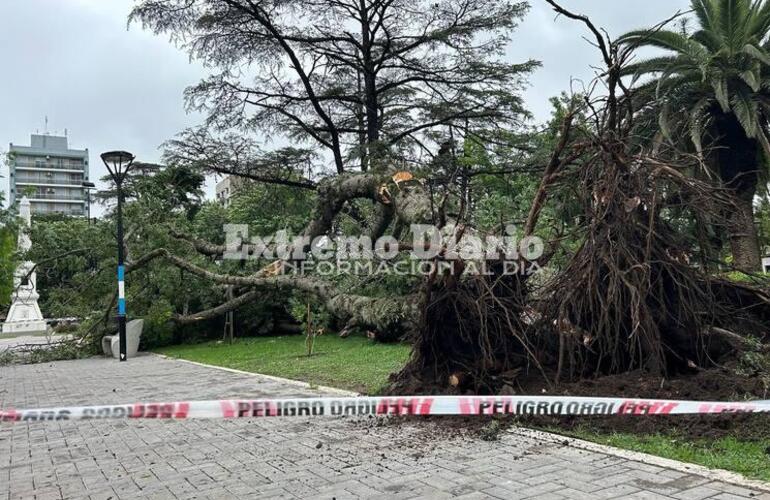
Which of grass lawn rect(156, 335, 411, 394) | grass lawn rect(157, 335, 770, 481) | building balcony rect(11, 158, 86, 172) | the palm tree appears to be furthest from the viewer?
building balcony rect(11, 158, 86, 172)

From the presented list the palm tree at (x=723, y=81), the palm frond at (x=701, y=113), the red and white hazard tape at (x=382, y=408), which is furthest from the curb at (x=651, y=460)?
the palm frond at (x=701, y=113)

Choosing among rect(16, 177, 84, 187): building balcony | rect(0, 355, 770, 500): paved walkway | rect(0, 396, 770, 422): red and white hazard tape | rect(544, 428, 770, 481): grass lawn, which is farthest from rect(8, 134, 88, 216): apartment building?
rect(544, 428, 770, 481): grass lawn

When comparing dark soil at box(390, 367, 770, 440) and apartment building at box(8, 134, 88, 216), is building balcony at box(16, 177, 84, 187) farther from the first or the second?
dark soil at box(390, 367, 770, 440)

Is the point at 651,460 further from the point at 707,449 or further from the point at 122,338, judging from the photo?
the point at 122,338

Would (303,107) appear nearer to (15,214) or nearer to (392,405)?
(15,214)

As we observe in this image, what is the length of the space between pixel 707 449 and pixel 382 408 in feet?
8.20

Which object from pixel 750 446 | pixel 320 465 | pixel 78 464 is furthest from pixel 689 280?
pixel 78 464

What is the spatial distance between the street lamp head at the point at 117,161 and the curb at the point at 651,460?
13.0m

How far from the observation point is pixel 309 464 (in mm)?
4766

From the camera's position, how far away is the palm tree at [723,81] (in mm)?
16219

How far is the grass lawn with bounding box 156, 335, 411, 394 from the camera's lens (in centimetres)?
912

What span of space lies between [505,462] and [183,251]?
1463 centimetres

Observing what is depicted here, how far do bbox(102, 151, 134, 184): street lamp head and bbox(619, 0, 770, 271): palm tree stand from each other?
1334 cm

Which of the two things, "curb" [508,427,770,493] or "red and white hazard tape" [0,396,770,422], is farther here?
"red and white hazard tape" [0,396,770,422]
